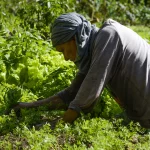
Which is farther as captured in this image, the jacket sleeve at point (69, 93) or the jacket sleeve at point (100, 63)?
the jacket sleeve at point (69, 93)

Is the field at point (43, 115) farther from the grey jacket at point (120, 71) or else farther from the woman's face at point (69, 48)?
the woman's face at point (69, 48)

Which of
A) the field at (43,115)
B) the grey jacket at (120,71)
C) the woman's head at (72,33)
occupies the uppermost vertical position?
the woman's head at (72,33)

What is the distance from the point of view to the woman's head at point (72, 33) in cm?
321

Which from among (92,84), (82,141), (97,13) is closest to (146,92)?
(92,84)

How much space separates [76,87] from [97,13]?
22.9 ft

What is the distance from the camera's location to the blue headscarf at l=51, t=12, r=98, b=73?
3213mm

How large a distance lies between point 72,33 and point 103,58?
1.07 ft

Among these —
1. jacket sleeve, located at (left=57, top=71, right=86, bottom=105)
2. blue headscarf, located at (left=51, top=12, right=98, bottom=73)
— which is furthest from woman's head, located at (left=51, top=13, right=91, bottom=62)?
jacket sleeve, located at (left=57, top=71, right=86, bottom=105)

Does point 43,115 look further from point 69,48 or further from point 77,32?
point 77,32

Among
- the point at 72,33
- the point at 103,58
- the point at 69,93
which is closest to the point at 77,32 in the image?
the point at 72,33

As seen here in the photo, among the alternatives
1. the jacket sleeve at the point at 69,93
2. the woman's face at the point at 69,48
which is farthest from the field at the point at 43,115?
the woman's face at the point at 69,48

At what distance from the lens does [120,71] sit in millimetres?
3365

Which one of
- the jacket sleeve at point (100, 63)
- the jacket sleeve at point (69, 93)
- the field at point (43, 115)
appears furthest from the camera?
the jacket sleeve at point (69, 93)

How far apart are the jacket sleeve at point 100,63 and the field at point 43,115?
18cm
